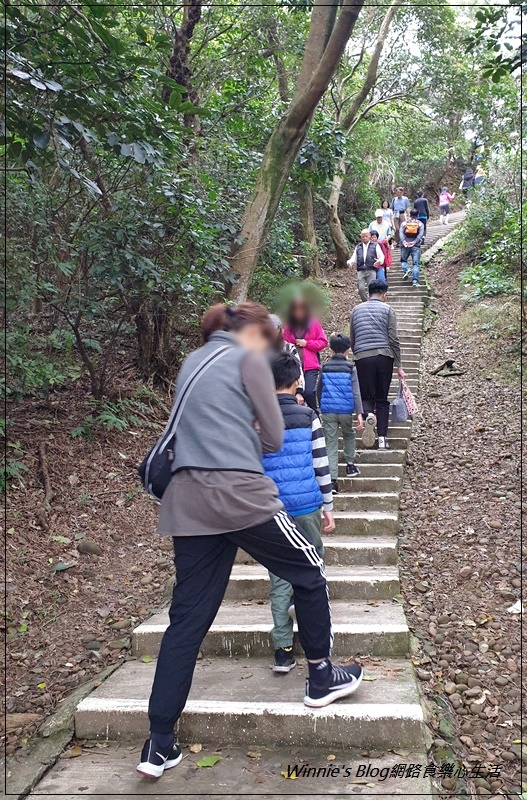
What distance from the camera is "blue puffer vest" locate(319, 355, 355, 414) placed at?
5.64 m

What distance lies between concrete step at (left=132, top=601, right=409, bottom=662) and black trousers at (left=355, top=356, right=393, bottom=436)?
2.72 m

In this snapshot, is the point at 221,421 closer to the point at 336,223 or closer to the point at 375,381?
the point at 375,381

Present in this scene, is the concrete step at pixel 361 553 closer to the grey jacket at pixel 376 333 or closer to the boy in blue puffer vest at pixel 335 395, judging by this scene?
the boy in blue puffer vest at pixel 335 395

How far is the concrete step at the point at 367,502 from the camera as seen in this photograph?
219 inches

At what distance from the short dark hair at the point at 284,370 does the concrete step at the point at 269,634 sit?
146cm

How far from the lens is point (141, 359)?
7566 millimetres

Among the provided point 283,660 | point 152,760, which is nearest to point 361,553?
point 283,660

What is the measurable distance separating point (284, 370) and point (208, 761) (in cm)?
192

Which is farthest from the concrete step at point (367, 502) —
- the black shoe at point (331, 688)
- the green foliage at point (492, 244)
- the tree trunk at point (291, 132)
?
the green foliage at point (492, 244)

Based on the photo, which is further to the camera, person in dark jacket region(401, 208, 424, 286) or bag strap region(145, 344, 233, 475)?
person in dark jacket region(401, 208, 424, 286)

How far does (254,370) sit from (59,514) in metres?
3.31

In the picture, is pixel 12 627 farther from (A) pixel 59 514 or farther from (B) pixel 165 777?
(B) pixel 165 777

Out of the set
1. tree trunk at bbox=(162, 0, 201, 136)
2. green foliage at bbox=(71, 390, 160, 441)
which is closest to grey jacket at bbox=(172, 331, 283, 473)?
green foliage at bbox=(71, 390, 160, 441)

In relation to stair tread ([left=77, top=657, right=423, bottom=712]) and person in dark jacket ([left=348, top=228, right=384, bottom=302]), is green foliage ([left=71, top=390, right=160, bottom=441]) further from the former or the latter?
person in dark jacket ([left=348, top=228, right=384, bottom=302])
